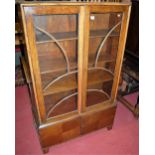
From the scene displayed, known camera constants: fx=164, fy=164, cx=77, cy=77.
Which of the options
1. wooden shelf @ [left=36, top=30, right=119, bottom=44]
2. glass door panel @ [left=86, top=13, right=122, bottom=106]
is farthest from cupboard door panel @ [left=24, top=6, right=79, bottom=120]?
→ glass door panel @ [left=86, top=13, right=122, bottom=106]

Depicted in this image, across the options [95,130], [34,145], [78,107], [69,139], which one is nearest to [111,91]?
[78,107]

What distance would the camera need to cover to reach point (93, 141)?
174 centimetres

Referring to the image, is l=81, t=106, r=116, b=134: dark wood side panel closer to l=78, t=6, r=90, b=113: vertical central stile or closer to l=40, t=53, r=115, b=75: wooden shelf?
l=78, t=6, r=90, b=113: vertical central stile

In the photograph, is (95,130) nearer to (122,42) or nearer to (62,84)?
(62,84)

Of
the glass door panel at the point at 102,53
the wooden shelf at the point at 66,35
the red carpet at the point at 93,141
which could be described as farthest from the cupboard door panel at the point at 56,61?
the red carpet at the point at 93,141

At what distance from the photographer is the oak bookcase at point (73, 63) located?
1.13 m

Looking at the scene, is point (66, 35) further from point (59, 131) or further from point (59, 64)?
point (59, 131)

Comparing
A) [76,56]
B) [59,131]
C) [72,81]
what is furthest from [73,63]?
[59,131]

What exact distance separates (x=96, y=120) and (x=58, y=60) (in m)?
0.72

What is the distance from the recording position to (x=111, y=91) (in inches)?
63.3

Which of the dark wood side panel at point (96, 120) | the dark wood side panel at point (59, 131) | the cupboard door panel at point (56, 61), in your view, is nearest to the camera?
the cupboard door panel at point (56, 61)

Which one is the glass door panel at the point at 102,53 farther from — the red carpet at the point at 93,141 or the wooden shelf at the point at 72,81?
the red carpet at the point at 93,141
